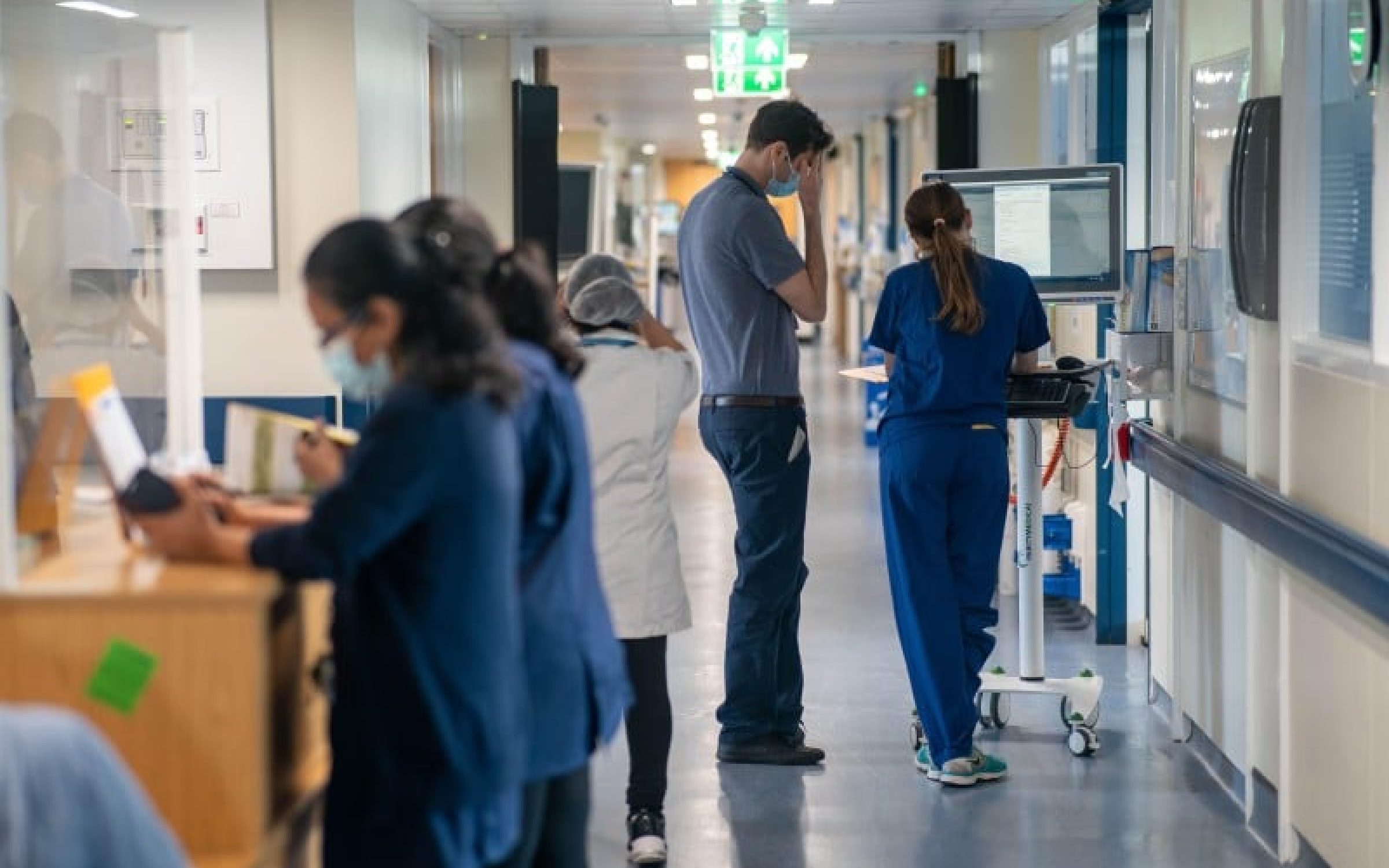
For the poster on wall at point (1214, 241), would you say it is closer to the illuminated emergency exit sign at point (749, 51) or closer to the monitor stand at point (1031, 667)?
the monitor stand at point (1031, 667)

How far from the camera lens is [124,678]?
2.42 meters

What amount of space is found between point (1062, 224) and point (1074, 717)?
1.49 metres

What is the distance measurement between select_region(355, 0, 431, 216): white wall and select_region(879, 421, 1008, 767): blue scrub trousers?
103 inches

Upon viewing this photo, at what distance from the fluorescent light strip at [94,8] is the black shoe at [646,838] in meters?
2.99

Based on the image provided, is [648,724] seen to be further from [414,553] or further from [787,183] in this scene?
[414,553]

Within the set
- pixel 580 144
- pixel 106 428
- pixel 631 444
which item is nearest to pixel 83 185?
pixel 631 444

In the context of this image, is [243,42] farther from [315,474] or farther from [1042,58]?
[315,474]

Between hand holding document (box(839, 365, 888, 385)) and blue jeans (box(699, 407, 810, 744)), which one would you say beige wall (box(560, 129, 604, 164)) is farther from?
blue jeans (box(699, 407, 810, 744))

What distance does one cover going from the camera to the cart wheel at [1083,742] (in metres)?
5.49

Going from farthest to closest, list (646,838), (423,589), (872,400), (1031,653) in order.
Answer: (872,400), (1031,653), (646,838), (423,589)

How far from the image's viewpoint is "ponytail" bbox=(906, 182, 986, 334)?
4.93m

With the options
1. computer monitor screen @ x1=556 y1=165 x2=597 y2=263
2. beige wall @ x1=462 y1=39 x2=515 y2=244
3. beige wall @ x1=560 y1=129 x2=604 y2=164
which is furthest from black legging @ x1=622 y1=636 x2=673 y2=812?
beige wall @ x1=560 y1=129 x2=604 y2=164

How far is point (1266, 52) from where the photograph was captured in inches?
186

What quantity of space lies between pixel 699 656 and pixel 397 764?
14.7ft
